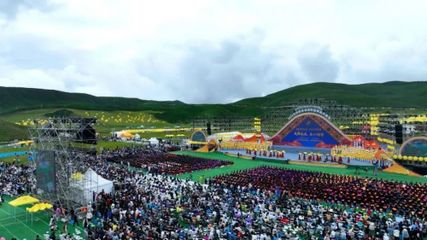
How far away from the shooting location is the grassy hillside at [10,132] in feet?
220

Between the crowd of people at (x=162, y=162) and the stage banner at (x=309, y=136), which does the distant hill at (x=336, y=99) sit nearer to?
the crowd of people at (x=162, y=162)

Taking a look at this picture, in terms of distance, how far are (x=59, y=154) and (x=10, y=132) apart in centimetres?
5644

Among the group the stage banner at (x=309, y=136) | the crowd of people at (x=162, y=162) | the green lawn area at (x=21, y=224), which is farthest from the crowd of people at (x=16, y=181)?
the stage banner at (x=309, y=136)

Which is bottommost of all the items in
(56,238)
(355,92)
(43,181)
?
(56,238)

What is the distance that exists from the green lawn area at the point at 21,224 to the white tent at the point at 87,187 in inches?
82.7

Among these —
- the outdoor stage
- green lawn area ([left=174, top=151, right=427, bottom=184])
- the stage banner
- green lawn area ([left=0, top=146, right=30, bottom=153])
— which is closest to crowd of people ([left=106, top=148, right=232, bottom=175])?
green lawn area ([left=174, top=151, right=427, bottom=184])

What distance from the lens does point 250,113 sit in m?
157

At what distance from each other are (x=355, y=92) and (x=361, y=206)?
168m

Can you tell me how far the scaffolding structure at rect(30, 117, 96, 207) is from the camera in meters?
22.7

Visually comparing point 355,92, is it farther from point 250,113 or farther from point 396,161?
point 396,161

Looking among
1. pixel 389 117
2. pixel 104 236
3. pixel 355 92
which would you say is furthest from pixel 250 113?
pixel 104 236

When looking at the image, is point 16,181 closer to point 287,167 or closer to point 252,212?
point 252,212

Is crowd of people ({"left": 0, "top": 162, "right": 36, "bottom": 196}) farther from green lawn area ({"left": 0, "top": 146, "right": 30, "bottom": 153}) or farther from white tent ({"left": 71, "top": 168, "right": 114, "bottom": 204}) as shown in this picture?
green lawn area ({"left": 0, "top": 146, "right": 30, "bottom": 153})

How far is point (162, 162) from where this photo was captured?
40562 mm
